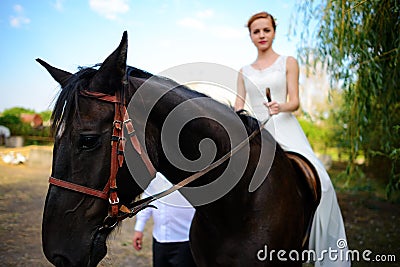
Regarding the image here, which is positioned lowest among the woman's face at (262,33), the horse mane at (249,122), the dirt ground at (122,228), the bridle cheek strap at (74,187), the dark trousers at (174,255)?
the dirt ground at (122,228)

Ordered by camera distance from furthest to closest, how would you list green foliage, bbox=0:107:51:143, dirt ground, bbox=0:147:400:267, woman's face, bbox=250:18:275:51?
green foliage, bbox=0:107:51:143, dirt ground, bbox=0:147:400:267, woman's face, bbox=250:18:275:51

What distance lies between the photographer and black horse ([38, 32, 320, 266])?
1.64 metres

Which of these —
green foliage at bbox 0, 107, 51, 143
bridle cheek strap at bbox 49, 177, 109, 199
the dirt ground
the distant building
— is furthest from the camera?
the distant building

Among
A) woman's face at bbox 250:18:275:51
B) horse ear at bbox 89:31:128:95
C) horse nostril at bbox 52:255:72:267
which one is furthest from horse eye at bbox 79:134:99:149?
woman's face at bbox 250:18:275:51

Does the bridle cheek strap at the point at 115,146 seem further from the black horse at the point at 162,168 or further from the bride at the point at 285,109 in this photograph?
the bride at the point at 285,109

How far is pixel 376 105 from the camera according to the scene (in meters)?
5.06

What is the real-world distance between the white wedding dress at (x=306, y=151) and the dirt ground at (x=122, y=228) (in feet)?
4.84

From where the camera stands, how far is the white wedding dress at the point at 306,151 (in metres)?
2.65

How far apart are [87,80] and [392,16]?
11.2 feet

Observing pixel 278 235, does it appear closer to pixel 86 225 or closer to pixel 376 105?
pixel 86 225

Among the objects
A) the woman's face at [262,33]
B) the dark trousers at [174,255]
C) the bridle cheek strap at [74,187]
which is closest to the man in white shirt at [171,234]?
the dark trousers at [174,255]

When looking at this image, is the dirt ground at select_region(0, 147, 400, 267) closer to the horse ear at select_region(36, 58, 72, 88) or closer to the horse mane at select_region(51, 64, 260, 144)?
the horse mane at select_region(51, 64, 260, 144)

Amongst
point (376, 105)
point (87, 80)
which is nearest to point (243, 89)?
point (87, 80)

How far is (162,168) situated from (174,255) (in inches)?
55.5
